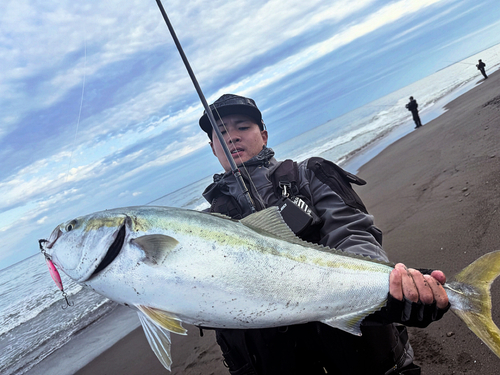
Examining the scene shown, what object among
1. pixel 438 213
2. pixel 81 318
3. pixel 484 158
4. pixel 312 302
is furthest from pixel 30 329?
pixel 484 158

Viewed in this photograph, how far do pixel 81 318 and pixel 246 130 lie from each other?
891 cm

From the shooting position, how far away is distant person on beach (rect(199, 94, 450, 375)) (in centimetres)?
194

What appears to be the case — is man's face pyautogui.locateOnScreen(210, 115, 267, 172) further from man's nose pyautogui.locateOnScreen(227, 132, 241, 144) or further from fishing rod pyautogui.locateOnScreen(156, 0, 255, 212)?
fishing rod pyautogui.locateOnScreen(156, 0, 255, 212)

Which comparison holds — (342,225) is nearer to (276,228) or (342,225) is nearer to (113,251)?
(276,228)

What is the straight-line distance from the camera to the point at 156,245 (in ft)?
5.80

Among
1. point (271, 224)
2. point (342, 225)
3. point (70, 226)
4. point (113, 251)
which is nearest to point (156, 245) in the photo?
point (113, 251)

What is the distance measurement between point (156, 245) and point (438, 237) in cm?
522

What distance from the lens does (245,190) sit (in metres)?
2.95

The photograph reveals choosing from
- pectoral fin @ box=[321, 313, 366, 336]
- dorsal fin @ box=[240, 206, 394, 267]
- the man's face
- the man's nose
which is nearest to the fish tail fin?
dorsal fin @ box=[240, 206, 394, 267]

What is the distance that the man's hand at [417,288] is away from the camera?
1.90m

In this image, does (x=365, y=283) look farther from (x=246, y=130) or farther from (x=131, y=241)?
(x=246, y=130)

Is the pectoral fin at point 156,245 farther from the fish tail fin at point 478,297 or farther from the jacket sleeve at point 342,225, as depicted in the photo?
the fish tail fin at point 478,297

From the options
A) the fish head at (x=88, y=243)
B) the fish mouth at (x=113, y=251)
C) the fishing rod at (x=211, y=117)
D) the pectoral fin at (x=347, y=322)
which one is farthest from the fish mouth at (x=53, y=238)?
the pectoral fin at (x=347, y=322)

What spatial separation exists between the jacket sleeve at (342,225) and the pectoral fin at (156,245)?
1.36 m
